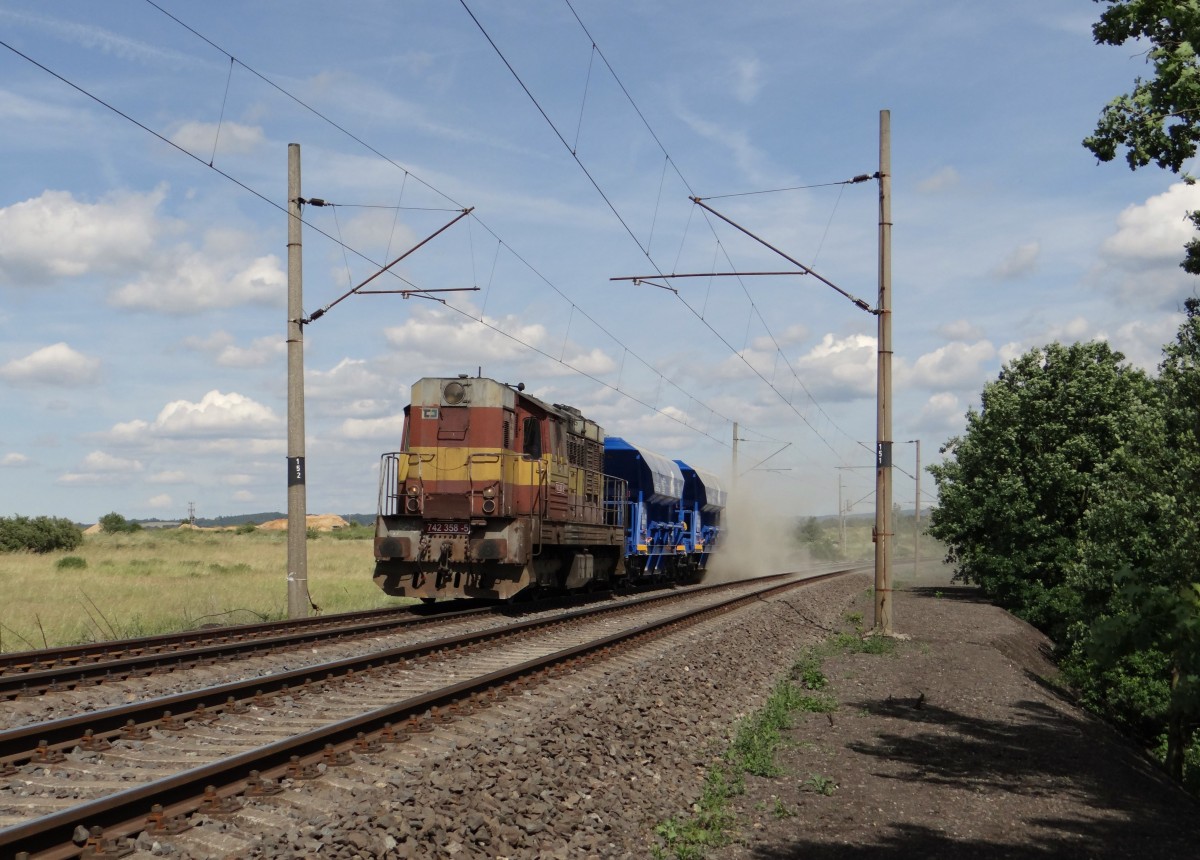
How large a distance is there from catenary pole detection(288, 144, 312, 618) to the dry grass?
1061 mm

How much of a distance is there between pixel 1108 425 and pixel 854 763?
77.0 feet

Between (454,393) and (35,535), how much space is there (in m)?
42.2

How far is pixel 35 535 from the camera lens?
53.6 m

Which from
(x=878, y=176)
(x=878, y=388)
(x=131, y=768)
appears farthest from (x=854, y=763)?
(x=878, y=176)

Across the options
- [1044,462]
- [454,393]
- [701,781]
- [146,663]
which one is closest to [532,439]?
[454,393]

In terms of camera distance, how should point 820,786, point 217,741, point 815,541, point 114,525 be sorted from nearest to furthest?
point 217,741, point 820,786, point 114,525, point 815,541

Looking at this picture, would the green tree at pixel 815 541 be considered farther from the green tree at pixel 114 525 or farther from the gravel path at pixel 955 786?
the gravel path at pixel 955 786

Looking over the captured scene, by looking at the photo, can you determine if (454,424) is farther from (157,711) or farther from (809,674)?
(157,711)

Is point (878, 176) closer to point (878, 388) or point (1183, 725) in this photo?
point (878, 388)

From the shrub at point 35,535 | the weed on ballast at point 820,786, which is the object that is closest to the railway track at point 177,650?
the weed on ballast at point 820,786

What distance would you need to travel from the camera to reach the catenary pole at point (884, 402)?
1975 centimetres

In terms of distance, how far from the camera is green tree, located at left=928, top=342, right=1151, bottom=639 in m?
29.9

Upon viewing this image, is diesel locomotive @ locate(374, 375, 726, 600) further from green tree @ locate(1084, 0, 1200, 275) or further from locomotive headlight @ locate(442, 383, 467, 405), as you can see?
green tree @ locate(1084, 0, 1200, 275)

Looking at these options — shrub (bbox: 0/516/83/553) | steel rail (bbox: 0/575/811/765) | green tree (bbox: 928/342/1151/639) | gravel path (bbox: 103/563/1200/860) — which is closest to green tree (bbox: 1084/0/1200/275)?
gravel path (bbox: 103/563/1200/860)
